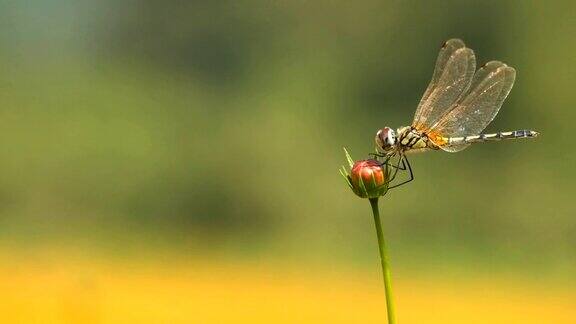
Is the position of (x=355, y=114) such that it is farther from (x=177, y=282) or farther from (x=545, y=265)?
(x=177, y=282)

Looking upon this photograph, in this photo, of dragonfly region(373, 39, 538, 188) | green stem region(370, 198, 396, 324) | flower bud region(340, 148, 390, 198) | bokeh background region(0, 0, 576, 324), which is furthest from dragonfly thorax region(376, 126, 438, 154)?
bokeh background region(0, 0, 576, 324)

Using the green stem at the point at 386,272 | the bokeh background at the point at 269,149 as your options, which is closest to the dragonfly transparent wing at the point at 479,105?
the green stem at the point at 386,272

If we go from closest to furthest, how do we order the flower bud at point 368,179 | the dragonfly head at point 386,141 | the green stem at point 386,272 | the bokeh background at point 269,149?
the green stem at point 386,272
the flower bud at point 368,179
the dragonfly head at point 386,141
the bokeh background at point 269,149

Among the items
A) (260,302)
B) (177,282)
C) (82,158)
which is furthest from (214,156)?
(260,302)

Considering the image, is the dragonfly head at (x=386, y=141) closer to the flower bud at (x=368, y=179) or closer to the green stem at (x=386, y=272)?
the flower bud at (x=368, y=179)

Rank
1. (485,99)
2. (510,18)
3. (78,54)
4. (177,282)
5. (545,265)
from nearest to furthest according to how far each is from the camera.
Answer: (485,99) → (177,282) → (545,265) → (510,18) → (78,54)

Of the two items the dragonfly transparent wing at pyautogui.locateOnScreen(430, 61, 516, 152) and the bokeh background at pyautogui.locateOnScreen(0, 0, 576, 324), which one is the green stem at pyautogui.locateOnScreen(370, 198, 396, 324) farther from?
the bokeh background at pyautogui.locateOnScreen(0, 0, 576, 324)

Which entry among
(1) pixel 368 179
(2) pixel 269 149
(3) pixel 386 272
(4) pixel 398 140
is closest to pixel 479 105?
(4) pixel 398 140
